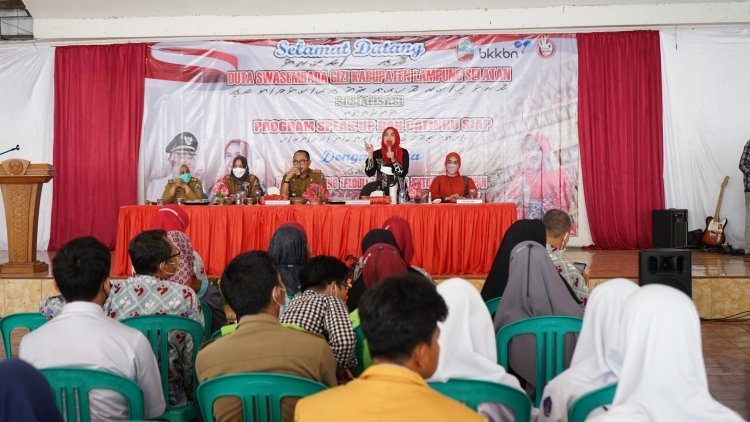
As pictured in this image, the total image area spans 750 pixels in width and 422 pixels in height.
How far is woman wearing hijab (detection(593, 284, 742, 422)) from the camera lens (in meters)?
1.64

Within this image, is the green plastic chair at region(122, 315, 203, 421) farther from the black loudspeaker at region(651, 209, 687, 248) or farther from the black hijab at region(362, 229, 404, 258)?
the black loudspeaker at region(651, 209, 687, 248)

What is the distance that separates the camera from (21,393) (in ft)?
4.41

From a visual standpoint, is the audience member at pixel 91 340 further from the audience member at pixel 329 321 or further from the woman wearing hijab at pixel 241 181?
the woman wearing hijab at pixel 241 181

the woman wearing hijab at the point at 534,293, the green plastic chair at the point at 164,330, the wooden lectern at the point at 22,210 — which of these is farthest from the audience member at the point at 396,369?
the wooden lectern at the point at 22,210

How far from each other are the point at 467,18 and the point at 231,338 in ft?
23.8

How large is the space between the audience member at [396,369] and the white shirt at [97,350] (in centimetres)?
86

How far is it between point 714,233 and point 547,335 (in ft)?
21.7

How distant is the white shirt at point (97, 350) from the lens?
2139mm

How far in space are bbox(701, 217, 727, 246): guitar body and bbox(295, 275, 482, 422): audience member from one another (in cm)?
774

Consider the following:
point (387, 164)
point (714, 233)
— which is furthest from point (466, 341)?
point (714, 233)

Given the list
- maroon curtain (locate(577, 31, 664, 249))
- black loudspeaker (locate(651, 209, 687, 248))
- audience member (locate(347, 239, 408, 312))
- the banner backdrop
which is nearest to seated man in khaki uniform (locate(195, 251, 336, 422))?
audience member (locate(347, 239, 408, 312))

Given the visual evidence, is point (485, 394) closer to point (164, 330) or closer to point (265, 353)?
point (265, 353)

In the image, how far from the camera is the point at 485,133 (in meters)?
8.84

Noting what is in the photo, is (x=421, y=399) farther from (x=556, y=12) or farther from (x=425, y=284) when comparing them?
(x=556, y=12)
